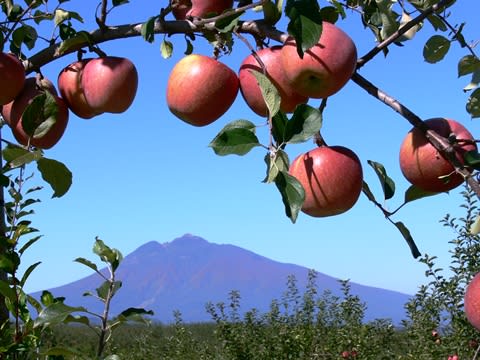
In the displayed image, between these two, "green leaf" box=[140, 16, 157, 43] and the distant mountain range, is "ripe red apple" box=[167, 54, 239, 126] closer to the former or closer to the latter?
"green leaf" box=[140, 16, 157, 43]

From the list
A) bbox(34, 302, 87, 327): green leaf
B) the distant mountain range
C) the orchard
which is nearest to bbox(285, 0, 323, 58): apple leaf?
the orchard

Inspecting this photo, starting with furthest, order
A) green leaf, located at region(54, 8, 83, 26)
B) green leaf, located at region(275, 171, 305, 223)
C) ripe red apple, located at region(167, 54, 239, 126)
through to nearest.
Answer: green leaf, located at region(54, 8, 83, 26)
ripe red apple, located at region(167, 54, 239, 126)
green leaf, located at region(275, 171, 305, 223)

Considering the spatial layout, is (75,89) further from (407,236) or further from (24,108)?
(407,236)

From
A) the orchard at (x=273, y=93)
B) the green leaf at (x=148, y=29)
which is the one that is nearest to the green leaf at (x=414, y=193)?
the orchard at (x=273, y=93)

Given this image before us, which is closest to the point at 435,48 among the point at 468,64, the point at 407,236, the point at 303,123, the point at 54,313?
the point at 468,64

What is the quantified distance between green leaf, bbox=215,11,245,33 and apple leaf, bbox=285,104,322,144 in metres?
0.20

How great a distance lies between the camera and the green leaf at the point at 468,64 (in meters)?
1.22

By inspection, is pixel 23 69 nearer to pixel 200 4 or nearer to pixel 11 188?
pixel 200 4

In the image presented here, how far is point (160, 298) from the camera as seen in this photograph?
111688 millimetres

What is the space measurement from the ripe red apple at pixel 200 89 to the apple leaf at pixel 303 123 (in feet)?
0.76

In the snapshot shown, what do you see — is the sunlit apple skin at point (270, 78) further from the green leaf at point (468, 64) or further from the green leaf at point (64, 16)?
the green leaf at point (64, 16)

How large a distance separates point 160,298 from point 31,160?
113 metres

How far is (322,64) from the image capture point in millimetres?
915

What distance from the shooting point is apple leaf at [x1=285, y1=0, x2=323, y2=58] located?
84 centimetres
